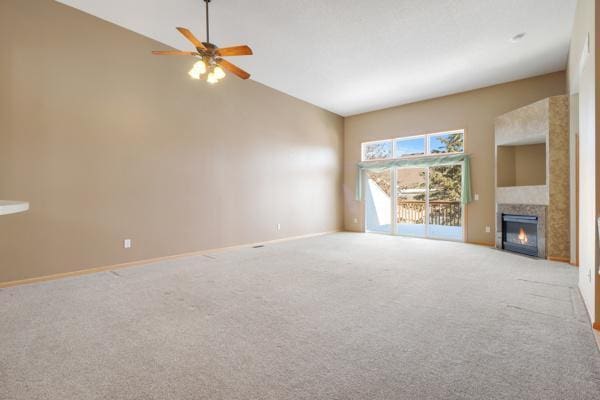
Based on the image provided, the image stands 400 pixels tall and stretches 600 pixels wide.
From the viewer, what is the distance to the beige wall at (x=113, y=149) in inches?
134

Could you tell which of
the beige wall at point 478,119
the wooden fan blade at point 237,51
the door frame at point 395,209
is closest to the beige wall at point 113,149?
the wooden fan blade at point 237,51

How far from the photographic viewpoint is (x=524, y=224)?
5223 millimetres

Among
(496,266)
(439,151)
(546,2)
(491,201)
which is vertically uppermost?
(546,2)

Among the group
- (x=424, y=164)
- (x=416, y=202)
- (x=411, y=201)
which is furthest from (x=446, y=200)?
(x=424, y=164)

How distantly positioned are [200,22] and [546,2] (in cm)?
460

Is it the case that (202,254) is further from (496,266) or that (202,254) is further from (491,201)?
(491,201)

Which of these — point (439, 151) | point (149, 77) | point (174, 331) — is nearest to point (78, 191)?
point (149, 77)

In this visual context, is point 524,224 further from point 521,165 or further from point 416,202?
point 416,202

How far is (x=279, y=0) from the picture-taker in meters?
3.57

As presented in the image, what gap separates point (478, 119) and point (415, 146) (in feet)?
4.97

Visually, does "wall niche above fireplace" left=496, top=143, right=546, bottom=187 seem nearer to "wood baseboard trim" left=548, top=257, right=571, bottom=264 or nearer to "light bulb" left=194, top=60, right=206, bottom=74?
"wood baseboard trim" left=548, top=257, right=571, bottom=264

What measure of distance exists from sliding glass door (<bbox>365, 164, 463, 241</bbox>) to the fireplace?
1187 millimetres

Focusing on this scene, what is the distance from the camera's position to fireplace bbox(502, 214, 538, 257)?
5023 millimetres

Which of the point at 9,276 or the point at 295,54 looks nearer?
the point at 9,276
